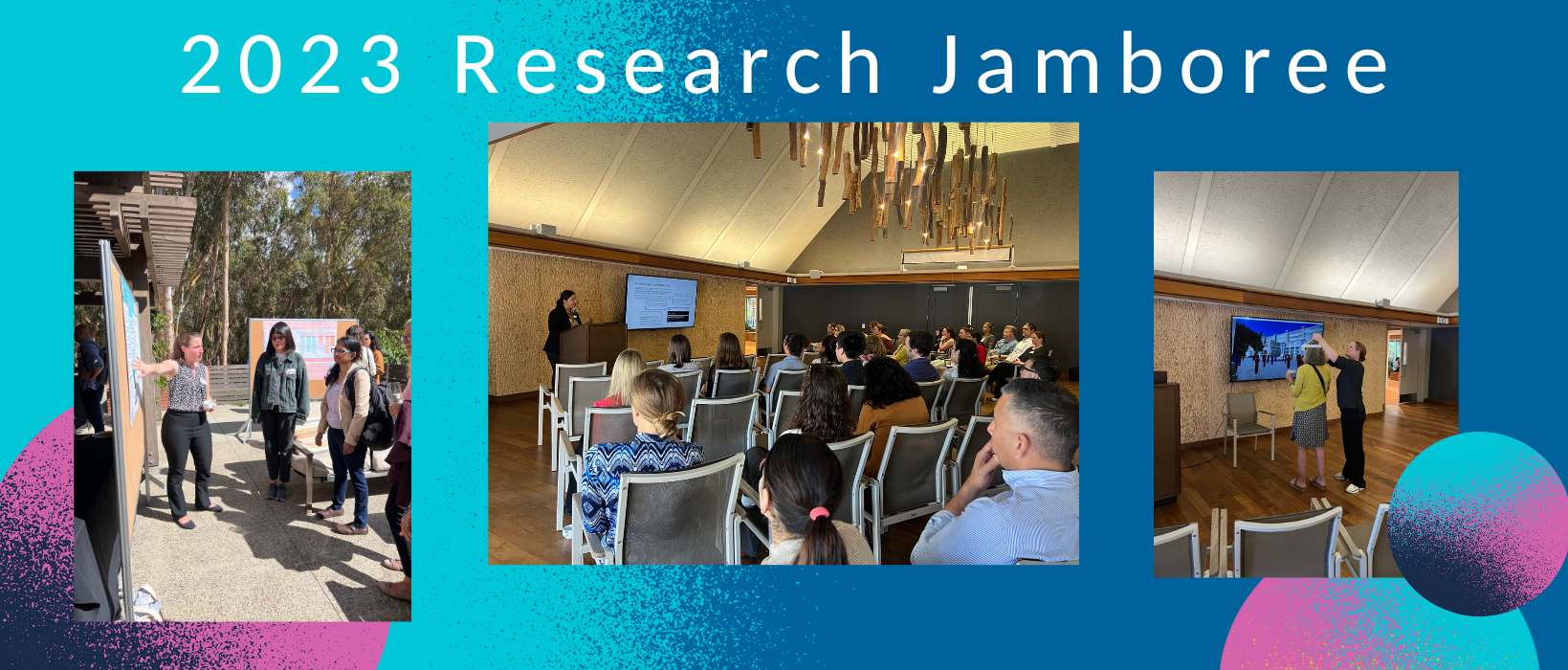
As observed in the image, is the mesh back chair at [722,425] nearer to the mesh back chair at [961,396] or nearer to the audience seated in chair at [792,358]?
the audience seated in chair at [792,358]

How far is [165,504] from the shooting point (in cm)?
158

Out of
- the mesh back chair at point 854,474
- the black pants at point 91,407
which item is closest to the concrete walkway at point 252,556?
the black pants at point 91,407

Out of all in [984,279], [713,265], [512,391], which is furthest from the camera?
[984,279]

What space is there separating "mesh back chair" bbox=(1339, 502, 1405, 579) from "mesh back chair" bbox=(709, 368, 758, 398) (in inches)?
132

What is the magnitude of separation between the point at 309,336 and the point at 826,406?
1.75 meters

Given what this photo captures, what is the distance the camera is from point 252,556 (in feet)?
5.15

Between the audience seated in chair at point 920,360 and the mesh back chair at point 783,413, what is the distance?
945mm

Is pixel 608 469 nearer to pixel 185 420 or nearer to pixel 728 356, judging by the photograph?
pixel 185 420

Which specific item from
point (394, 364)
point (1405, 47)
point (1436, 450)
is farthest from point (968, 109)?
point (394, 364)

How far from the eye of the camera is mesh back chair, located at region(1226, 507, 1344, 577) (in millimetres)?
1504

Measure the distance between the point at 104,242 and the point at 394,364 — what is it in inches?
27.1

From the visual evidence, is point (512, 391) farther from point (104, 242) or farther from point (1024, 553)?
point (1024, 553)

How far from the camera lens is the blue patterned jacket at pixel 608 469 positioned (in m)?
1.98

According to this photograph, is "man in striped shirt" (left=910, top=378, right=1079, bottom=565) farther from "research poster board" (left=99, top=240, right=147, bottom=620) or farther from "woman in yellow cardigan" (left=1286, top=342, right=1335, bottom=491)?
"research poster board" (left=99, top=240, right=147, bottom=620)
